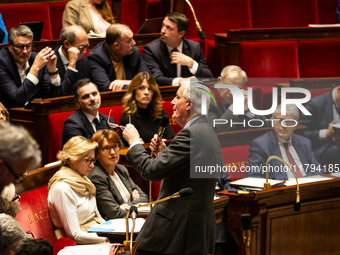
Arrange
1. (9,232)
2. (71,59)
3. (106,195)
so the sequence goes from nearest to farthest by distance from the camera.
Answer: (9,232), (106,195), (71,59)

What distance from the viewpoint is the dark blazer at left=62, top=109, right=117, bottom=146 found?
2.60m

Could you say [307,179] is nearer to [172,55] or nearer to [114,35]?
[172,55]

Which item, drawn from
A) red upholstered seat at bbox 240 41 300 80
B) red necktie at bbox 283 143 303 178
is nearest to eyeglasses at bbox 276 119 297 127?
red necktie at bbox 283 143 303 178

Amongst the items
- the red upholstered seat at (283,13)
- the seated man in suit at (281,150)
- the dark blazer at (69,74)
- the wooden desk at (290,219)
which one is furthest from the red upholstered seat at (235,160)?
the red upholstered seat at (283,13)

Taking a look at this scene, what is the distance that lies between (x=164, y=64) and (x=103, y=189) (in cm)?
151

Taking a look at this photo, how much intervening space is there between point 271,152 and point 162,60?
1263 millimetres

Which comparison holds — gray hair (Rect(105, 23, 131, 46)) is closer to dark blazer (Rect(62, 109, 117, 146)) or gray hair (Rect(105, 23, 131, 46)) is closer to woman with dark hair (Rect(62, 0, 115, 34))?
woman with dark hair (Rect(62, 0, 115, 34))

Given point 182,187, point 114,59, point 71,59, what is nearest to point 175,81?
point 114,59

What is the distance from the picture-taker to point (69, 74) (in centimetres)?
301

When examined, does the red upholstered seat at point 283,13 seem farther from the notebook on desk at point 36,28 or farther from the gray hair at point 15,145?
the gray hair at point 15,145

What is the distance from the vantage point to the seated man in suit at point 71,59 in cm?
303

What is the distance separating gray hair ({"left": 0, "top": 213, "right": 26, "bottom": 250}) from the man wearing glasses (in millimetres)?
1544

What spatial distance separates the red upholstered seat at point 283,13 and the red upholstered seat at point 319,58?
374 mm

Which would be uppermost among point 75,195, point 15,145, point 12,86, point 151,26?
point 151,26
